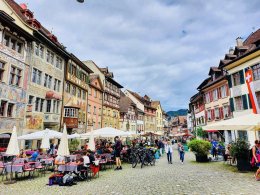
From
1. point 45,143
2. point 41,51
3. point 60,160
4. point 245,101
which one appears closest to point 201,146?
point 245,101

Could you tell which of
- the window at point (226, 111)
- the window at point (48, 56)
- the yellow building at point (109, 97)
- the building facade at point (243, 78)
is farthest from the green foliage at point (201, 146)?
the yellow building at point (109, 97)

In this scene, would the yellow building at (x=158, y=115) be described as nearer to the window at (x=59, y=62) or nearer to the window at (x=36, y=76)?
the window at (x=59, y=62)

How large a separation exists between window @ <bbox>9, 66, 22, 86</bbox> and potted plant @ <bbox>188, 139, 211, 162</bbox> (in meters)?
16.0

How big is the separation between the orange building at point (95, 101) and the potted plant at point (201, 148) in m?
22.3

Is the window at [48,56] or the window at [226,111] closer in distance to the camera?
the window at [48,56]

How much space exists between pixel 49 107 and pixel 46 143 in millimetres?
10948

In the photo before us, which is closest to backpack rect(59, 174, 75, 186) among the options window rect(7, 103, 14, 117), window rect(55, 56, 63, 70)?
window rect(7, 103, 14, 117)

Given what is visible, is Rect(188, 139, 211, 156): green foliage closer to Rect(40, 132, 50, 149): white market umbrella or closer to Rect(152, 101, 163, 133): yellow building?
Rect(40, 132, 50, 149): white market umbrella

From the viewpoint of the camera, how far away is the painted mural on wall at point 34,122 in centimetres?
2115

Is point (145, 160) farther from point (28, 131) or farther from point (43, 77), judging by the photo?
point (43, 77)

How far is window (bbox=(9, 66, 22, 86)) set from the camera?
19.6m

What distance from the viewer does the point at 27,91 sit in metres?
21.4

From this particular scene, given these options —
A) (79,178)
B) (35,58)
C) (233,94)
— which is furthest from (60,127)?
(233,94)

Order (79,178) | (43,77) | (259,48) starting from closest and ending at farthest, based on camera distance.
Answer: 1. (79,178)
2. (259,48)
3. (43,77)
